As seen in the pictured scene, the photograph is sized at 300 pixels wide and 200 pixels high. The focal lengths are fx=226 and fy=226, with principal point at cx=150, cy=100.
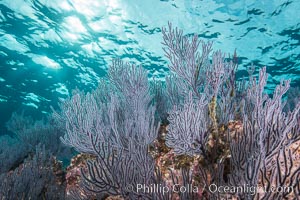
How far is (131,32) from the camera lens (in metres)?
13.6

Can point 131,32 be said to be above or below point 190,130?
above

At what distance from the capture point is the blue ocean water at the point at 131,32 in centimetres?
1162

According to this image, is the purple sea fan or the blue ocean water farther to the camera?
the blue ocean water

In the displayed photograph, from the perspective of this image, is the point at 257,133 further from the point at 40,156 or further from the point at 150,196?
the point at 40,156

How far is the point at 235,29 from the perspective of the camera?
12680 millimetres

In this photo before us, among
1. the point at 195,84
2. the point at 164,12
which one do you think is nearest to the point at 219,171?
the point at 195,84

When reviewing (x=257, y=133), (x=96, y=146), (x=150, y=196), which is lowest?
(x=150, y=196)

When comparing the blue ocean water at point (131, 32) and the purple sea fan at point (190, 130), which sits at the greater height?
the blue ocean water at point (131, 32)

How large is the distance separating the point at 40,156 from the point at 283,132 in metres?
5.40

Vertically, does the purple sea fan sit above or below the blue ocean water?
below

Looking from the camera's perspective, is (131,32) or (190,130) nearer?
(190,130)

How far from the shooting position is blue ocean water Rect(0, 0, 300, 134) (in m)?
11.6

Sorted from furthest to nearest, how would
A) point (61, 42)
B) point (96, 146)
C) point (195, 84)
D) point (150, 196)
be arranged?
1. point (61, 42)
2. point (195, 84)
3. point (96, 146)
4. point (150, 196)

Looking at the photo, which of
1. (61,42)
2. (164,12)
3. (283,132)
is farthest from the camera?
(61,42)
